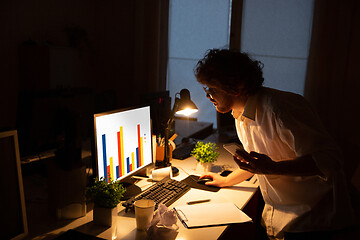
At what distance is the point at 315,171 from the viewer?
4.10 ft

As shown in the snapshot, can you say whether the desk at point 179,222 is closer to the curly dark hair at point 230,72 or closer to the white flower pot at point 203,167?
the white flower pot at point 203,167

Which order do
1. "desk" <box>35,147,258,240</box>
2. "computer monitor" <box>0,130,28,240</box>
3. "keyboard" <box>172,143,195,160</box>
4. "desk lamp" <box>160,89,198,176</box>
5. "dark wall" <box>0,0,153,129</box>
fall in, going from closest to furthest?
"computer monitor" <box>0,130,28,240</box>, "desk" <box>35,147,258,240</box>, "desk lamp" <box>160,89,198,176</box>, "keyboard" <box>172,143,195,160</box>, "dark wall" <box>0,0,153,129</box>

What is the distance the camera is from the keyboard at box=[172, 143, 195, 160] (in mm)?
2272

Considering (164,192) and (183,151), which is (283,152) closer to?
(164,192)

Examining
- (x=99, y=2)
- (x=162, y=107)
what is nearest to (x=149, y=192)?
(x=162, y=107)

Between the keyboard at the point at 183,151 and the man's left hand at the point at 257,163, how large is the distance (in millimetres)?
932

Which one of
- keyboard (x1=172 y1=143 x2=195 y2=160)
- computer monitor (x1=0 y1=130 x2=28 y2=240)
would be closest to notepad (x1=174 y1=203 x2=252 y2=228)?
computer monitor (x1=0 y1=130 x2=28 y2=240)

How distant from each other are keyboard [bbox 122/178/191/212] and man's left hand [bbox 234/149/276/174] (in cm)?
39

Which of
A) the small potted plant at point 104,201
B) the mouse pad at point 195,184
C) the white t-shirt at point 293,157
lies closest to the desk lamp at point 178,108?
the mouse pad at point 195,184

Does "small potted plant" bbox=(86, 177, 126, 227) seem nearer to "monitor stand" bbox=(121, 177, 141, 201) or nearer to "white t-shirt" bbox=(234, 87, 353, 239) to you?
"monitor stand" bbox=(121, 177, 141, 201)

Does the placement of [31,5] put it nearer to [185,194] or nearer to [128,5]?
[128,5]

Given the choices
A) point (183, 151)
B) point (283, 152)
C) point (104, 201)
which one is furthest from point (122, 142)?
point (183, 151)

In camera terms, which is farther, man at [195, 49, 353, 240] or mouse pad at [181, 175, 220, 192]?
mouse pad at [181, 175, 220, 192]

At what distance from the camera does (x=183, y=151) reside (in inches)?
93.6
